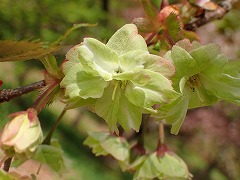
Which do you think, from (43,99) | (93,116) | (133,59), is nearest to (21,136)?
(43,99)

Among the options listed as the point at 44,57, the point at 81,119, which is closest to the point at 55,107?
the point at 81,119

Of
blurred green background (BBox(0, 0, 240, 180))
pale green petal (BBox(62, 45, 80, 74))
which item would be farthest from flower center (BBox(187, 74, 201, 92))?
blurred green background (BBox(0, 0, 240, 180))

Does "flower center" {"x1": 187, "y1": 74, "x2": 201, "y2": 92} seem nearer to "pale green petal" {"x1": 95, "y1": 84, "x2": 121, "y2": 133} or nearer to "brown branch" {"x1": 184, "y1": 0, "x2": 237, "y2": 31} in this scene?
"pale green petal" {"x1": 95, "y1": 84, "x2": 121, "y2": 133}

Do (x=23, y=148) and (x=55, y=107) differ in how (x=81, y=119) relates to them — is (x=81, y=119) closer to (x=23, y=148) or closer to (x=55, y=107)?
(x=55, y=107)

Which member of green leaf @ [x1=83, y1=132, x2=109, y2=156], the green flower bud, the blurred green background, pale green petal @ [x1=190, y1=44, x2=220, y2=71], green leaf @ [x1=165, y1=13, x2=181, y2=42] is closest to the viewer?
the green flower bud

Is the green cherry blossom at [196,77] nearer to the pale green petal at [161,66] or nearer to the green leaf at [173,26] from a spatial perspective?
the pale green petal at [161,66]

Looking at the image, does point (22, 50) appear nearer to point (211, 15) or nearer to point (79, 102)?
point (79, 102)
